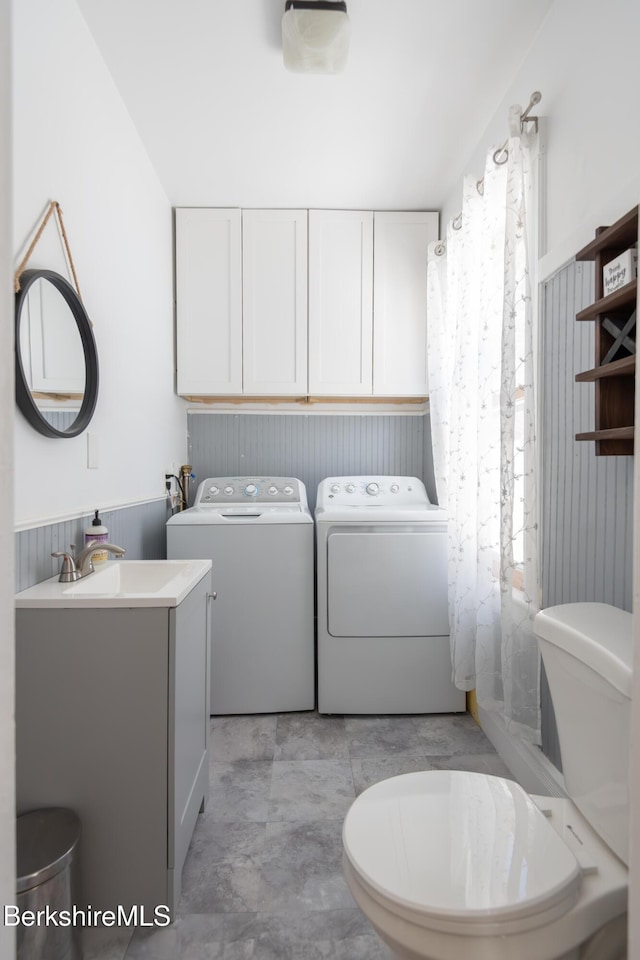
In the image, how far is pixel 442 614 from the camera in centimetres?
237

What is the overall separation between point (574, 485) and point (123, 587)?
4.76ft

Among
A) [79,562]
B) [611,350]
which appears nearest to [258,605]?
[79,562]

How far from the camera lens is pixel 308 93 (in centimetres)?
188

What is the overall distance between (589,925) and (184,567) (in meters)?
1.30

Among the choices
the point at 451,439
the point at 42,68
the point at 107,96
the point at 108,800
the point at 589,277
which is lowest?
the point at 108,800

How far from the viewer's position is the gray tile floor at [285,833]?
4.10ft

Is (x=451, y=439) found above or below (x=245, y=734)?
above

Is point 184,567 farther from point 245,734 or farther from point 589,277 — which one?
point 589,277

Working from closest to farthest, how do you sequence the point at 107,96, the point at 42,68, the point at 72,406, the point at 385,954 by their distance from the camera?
1. the point at 385,954
2. the point at 42,68
3. the point at 72,406
4. the point at 107,96

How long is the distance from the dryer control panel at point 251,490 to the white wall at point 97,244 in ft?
0.90

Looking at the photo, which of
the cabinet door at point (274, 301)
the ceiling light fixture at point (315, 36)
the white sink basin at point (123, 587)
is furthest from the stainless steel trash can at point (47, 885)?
the ceiling light fixture at point (315, 36)

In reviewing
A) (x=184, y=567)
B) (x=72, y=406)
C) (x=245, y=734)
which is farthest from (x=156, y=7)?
(x=245, y=734)

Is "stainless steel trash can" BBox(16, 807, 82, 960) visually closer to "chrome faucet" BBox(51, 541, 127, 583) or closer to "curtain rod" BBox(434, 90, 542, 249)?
"chrome faucet" BBox(51, 541, 127, 583)

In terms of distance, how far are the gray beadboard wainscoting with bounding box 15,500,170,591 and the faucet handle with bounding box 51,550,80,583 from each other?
0.15ft
